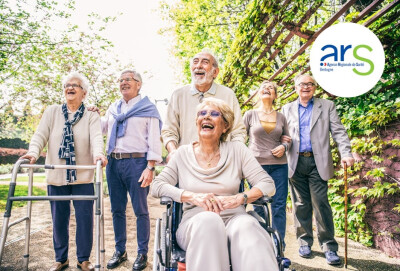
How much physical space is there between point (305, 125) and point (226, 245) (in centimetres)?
214

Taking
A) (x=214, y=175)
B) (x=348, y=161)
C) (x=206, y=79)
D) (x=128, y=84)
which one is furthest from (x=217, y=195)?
(x=128, y=84)

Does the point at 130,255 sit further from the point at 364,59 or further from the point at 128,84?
the point at 364,59

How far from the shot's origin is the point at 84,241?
275 centimetres

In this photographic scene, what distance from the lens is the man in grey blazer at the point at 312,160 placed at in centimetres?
310

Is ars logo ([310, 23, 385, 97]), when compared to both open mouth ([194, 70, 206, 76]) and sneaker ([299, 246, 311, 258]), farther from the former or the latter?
sneaker ([299, 246, 311, 258])

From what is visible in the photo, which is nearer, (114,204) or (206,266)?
(206,266)

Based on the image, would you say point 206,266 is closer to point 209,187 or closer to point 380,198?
point 209,187

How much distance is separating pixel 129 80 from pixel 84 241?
5.62 feet

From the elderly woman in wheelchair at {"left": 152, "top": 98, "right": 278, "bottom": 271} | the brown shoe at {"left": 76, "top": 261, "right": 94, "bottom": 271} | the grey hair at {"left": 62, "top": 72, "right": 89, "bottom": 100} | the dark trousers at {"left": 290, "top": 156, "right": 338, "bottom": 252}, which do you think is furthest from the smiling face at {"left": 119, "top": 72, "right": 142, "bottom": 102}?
the dark trousers at {"left": 290, "top": 156, "right": 338, "bottom": 252}

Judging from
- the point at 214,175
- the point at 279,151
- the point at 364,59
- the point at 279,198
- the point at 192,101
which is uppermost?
the point at 364,59

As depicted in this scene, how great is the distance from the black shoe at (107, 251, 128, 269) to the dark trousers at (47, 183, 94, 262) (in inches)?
9.6

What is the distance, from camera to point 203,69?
256cm

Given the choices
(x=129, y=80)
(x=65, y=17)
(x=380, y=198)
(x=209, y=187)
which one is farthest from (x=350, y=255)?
(x=65, y=17)

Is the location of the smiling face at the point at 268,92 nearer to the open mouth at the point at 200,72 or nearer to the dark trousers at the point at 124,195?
the open mouth at the point at 200,72
